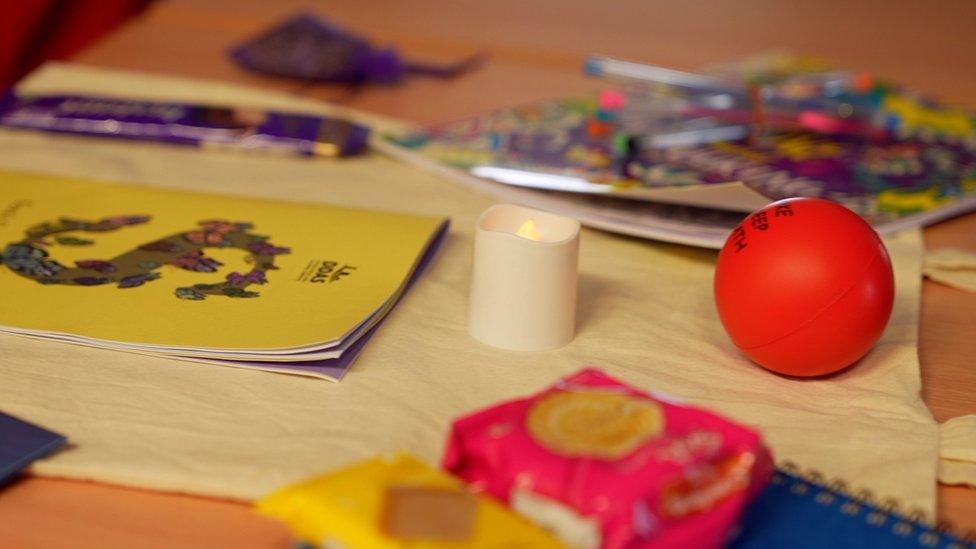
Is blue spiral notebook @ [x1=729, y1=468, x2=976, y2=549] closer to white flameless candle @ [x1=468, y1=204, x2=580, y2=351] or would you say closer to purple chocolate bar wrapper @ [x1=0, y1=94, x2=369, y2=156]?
white flameless candle @ [x1=468, y1=204, x2=580, y2=351]

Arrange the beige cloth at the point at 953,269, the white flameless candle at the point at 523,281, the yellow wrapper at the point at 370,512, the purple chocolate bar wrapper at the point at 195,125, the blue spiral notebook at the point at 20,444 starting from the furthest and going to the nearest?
the purple chocolate bar wrapper at the point at 195,125 → the beige cloth at the point at 953,269 → the white flameless candle at the point at 523,281 → the blue spiral notebook at the point at 20,444 → the yellow wrapper at the point at 370,512

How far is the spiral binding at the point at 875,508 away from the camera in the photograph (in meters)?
0.51

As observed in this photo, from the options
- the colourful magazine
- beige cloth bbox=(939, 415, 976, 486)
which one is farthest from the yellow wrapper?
the colourful magazine

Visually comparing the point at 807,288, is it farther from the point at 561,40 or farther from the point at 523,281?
the point at 561,40

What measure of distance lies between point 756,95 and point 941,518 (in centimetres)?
59

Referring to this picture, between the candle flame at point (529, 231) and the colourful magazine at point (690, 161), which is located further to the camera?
the colourful magazine at point (690, 161)

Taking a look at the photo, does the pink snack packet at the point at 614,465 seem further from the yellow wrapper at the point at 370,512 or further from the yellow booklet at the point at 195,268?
the yellow booklet at the point at 195,268

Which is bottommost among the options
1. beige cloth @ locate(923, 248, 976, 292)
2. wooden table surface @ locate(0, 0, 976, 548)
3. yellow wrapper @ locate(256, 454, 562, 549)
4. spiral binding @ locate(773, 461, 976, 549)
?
spiral binding @ locate(773, 461, 976, 549)

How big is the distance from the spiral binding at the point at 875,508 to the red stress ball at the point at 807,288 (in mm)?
96

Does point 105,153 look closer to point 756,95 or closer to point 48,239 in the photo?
point 48,239

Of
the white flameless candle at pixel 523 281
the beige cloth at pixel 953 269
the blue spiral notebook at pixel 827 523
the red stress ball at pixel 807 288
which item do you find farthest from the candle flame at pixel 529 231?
the beige cloth at pixel 953 269

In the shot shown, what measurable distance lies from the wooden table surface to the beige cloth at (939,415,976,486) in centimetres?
18

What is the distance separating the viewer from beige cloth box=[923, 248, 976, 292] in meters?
0.82

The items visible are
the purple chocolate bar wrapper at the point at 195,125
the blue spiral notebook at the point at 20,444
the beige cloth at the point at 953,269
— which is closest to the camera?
the blue spiral notebook at the point at 20,444
